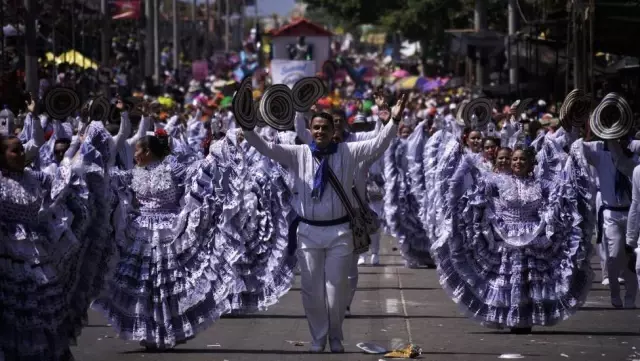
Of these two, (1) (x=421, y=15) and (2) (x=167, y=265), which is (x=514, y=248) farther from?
(1) (x=421, y=15)

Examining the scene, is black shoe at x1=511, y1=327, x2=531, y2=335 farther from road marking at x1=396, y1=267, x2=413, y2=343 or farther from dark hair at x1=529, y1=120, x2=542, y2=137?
dark hair at x1=529, y1=120, x2=542, y2=137

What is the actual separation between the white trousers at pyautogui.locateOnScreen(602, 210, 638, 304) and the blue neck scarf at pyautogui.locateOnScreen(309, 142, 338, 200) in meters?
4.38

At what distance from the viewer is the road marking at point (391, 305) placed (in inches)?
587

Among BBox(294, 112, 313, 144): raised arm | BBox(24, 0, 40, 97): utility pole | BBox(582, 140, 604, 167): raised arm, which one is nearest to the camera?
BBox(582, 140, 604, 167): raised arm

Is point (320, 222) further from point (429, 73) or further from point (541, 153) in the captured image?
point (429, 73)

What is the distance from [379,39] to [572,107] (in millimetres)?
155335

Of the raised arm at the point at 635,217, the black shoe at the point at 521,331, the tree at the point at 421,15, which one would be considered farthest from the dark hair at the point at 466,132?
the tree at the point at 421,15

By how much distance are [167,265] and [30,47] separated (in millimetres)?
12994

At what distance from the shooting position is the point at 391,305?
15.3m

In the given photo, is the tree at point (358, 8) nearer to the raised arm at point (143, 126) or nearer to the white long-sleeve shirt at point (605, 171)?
the raised arm at point (143, 126)

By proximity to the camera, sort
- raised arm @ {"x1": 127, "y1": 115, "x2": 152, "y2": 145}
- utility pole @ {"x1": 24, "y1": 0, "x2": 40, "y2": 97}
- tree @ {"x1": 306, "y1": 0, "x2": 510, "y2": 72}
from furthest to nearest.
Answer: tree @ {"x1": 306, "y1": 0, "x2": 510, "y2": 72} < utility pole @ {"x1": 24, "y1": 0, "x2": 40, "y2": 97} < raised arm @ {"x1": 127, "y1": 115, "x2": 152, "y2": 145}

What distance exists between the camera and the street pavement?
11719mm

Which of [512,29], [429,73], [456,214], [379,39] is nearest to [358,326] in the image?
[456,214]

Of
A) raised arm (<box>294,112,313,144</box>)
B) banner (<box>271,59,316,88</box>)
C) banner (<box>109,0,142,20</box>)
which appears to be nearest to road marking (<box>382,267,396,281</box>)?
raised arm (<box>294,112,313,144</box>)
